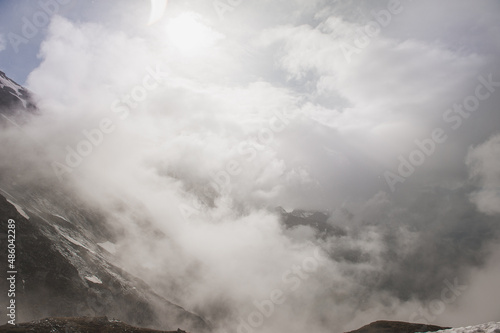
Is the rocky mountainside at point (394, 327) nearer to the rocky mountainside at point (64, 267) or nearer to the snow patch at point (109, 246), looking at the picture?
the rocky mountainside at point (64, 267)

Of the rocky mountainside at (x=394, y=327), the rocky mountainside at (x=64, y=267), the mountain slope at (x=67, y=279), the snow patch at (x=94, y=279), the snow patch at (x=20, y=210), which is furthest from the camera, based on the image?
the snow patch at (x=94, y=279)

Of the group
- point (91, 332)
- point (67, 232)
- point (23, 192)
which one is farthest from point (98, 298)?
point (23, 192)

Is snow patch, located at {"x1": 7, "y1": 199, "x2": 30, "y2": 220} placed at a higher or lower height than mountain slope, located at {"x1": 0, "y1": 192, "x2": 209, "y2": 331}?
higher

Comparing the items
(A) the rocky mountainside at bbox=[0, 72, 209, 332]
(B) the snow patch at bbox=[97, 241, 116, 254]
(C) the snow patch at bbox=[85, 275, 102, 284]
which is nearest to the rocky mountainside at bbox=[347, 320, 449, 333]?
(A) the rocky mountainside at bbox=[0, 72, 209, 332]

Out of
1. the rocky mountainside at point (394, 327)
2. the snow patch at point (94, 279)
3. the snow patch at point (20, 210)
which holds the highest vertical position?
the snow patch at point (20, 210)

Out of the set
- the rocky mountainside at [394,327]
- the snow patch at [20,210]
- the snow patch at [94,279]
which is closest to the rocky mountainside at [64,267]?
the snow patch at [94,279]

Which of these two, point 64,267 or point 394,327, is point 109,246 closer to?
point 64,267

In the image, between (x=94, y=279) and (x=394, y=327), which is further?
(x=94, y=279)

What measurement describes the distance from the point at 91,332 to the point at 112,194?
167351mm

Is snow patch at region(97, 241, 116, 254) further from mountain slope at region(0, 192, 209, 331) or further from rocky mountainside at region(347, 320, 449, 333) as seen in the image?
rocky mountainside at region(347, 320, 449, 333)

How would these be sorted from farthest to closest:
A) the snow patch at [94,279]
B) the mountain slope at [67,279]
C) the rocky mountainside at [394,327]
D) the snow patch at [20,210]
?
1. the snow patch at [94,279]
2. the snow patch at [20,210]
3. the mountain slope at [67,279]
4. the rocky mountainside at [394,327]

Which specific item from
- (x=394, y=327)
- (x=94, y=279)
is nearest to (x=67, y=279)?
(x=94, y=279)

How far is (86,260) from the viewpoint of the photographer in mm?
105875

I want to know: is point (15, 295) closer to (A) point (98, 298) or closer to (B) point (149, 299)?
(A) point (98, 298)
